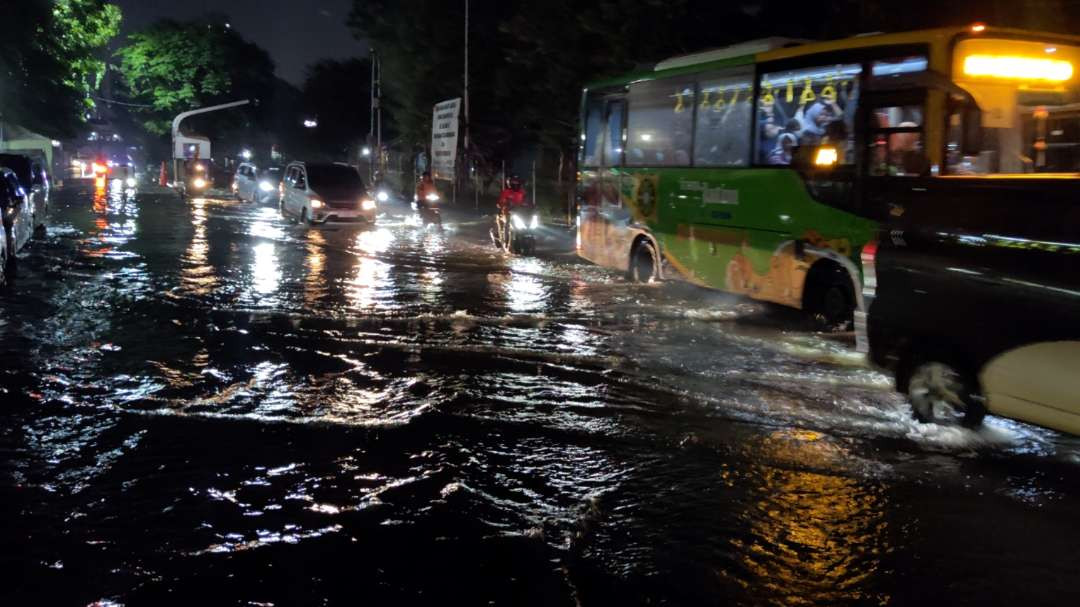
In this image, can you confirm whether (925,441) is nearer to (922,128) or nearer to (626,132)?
(922,128)

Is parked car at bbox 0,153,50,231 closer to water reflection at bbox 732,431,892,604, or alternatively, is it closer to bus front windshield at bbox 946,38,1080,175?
bus front windshield at bbox 946,38,1080,175

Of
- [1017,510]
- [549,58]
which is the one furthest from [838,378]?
[549,58]

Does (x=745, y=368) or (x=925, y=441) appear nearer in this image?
(x=925, y=441)

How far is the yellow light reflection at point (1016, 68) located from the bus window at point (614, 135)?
6.75 meters

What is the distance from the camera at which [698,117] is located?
44.2 feet

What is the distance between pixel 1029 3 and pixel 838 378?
8090 mm

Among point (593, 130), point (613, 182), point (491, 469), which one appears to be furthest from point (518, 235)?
point (491, 469)

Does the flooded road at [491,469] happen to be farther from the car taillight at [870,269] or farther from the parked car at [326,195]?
the parked car at [326,195]

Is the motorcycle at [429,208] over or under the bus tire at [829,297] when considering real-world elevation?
over

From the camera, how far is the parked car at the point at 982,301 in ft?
18.8

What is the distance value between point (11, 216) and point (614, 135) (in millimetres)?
9611

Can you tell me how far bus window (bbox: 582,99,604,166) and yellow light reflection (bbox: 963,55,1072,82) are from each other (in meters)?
7.56

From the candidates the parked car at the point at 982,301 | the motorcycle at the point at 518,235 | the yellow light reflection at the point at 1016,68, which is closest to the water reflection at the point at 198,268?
the motorcycle at the point at 518,235

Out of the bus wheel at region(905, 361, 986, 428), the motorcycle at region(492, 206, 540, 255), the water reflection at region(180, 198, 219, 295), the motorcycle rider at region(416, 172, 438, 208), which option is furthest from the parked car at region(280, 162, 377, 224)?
the bus wheel at region(905, 361, 986, 428)
